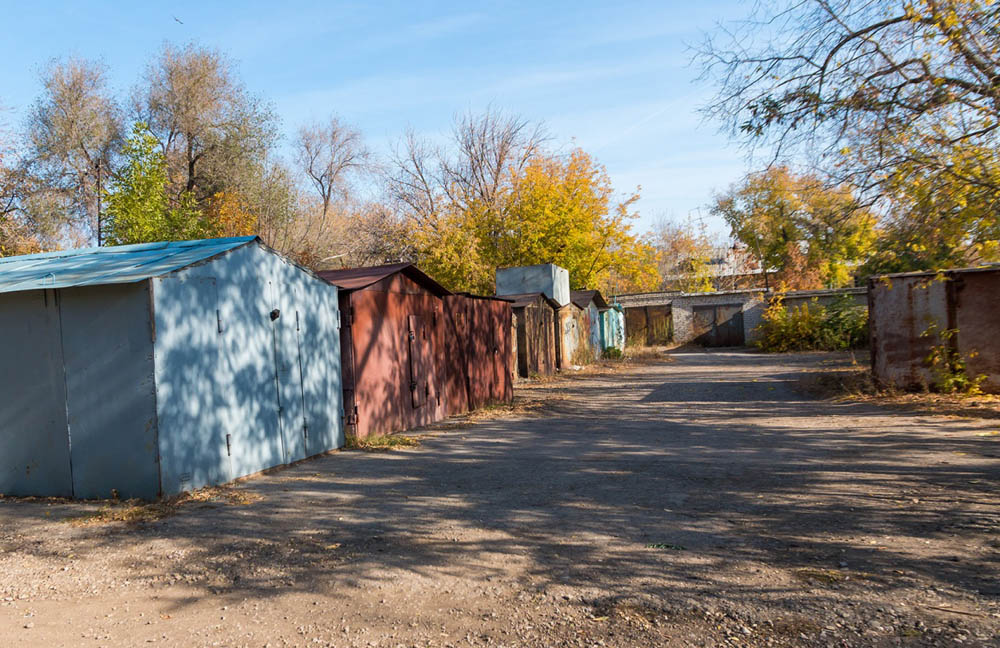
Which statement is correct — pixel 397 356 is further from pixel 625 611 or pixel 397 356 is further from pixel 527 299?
pixel 527 299

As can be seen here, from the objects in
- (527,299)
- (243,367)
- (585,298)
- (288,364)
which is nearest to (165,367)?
(243,367)

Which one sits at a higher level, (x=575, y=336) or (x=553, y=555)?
(x=575, y=336)

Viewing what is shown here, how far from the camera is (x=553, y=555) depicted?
16.9 ft

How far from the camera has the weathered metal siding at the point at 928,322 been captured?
12680 mm

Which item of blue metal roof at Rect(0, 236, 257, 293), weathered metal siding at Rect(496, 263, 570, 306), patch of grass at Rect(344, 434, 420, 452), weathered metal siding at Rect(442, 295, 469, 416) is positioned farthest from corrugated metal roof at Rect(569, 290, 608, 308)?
blue metal roof at Rect(0, 236, 257, 293)

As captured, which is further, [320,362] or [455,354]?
[455,354]

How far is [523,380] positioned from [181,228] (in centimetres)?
1317

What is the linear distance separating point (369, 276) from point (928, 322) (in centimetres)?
989

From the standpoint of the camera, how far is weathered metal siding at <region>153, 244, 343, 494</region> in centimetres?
730

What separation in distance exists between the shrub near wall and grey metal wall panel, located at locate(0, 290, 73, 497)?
27.8 metres

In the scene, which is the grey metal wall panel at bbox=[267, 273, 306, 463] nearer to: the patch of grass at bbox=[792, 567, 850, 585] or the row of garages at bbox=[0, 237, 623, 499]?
the row of garages at bbox=[0, 237, 623, 499]

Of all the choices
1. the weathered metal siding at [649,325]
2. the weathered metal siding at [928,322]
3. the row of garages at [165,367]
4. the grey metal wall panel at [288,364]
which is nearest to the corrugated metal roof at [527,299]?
the weathered metal siding at [928,322]

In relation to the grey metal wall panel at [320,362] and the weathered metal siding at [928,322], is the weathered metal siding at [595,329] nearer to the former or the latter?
the weathered metal siding at [928,322]

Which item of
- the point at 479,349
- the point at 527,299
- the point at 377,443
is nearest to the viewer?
the point at 377,443
